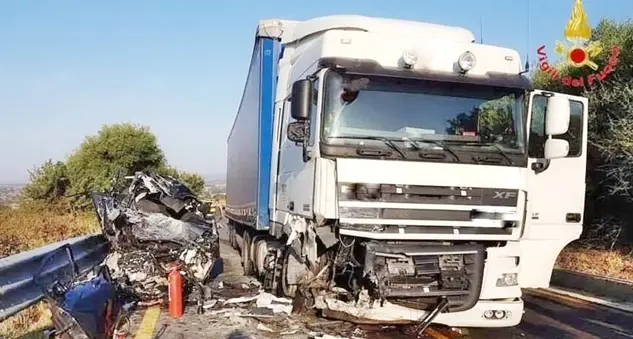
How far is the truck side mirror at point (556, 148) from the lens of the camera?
668 cm

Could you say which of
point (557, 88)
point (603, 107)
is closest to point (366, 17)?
point (603, 107)

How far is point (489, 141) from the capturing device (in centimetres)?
660

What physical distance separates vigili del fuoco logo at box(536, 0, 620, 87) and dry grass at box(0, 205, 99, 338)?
1155cm

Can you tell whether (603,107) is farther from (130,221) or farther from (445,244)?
(130,221)

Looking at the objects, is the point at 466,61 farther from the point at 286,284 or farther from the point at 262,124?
the point at 262,124

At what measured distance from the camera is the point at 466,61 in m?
6.50

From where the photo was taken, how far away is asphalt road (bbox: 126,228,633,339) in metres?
6.52

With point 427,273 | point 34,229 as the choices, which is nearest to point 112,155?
point 34,229

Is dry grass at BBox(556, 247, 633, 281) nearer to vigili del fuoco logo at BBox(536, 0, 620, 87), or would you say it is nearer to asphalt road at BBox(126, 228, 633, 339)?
asphalt road at BBox(126, 228, 633, 339)

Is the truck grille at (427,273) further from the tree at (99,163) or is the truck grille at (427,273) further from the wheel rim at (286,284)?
the tree at (99,163)

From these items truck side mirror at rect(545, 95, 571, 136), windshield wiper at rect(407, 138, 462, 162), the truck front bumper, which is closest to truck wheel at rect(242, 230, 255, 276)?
the truck front bumper

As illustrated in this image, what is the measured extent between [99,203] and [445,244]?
5.34 metres

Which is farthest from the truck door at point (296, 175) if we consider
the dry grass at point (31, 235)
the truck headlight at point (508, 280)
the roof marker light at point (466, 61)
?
the dry grass at point (31, 235)

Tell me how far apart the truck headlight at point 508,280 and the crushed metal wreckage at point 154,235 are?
3.77 m
